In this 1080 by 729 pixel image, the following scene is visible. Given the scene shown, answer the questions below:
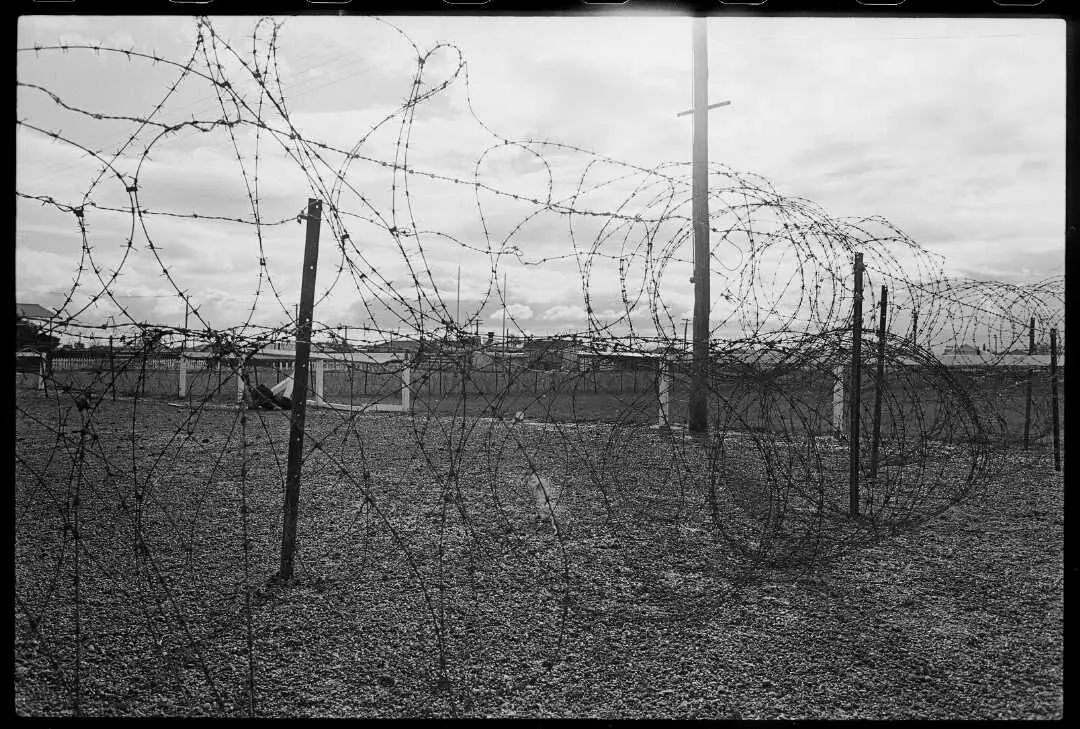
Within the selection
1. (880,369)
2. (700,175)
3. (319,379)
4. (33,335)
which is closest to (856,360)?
(880,369)

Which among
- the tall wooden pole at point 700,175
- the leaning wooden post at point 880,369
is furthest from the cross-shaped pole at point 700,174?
the leaning wooden post at point 880,369

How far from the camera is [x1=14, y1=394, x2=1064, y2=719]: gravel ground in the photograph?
9.66 ft

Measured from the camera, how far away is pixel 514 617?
3.60 meters

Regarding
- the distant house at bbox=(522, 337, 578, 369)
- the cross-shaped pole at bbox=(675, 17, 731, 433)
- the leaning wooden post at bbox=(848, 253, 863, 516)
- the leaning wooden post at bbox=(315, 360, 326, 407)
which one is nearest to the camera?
the distant house at bbox=(522, 337, 578, 369)

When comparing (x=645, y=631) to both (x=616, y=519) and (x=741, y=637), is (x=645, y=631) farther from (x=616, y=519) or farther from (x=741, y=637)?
(x=616, y=519)

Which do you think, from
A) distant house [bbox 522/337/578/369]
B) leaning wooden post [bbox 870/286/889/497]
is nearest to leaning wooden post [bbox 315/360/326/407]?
leaning wooden post [bbox 870/286/889/497]

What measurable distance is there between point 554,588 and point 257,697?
1615 mm

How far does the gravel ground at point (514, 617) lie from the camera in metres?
2.95

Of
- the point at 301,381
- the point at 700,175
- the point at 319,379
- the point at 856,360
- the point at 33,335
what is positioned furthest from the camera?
the point at 319,379

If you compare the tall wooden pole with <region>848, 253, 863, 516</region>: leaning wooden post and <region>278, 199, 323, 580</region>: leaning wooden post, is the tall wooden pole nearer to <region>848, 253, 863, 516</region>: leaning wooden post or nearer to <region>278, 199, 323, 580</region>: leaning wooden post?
<region>848, 253, 863, 516</region>: leaning wooden post

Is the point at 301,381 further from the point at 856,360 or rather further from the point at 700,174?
the point at 700,174

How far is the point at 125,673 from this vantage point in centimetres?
302

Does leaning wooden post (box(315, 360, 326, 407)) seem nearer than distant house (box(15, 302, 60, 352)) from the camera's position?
No

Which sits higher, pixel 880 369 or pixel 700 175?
pixel 700 175
